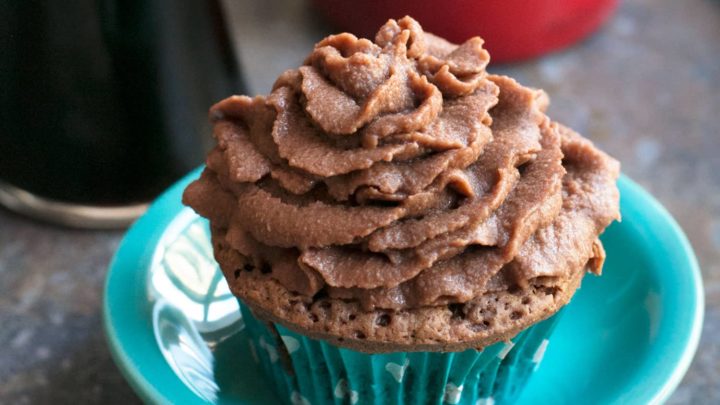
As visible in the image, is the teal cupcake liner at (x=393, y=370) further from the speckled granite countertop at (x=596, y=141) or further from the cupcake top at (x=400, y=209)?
the speckled granite countertop at (x=596, y=141)

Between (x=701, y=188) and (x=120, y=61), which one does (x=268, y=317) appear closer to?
(x=120, y=61)

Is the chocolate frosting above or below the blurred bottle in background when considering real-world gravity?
above

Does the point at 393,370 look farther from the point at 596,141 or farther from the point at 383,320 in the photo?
the point at 596,141

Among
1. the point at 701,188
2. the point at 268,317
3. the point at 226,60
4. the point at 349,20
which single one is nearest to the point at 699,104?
the point at 701,188

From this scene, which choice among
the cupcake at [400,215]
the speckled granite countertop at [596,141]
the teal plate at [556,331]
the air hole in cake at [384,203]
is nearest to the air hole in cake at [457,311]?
the cupcake at [400,215]

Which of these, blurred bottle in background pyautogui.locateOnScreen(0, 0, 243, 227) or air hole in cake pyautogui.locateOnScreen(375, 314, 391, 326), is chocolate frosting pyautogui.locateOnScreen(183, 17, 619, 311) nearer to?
air hole in cake pyautogui.locateOnScreen(375, 314, 391, 326)

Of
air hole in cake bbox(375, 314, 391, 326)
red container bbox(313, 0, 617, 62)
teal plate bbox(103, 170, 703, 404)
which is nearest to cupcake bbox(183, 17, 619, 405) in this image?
air hole in cake bbox(375, 314, 391, 326)
